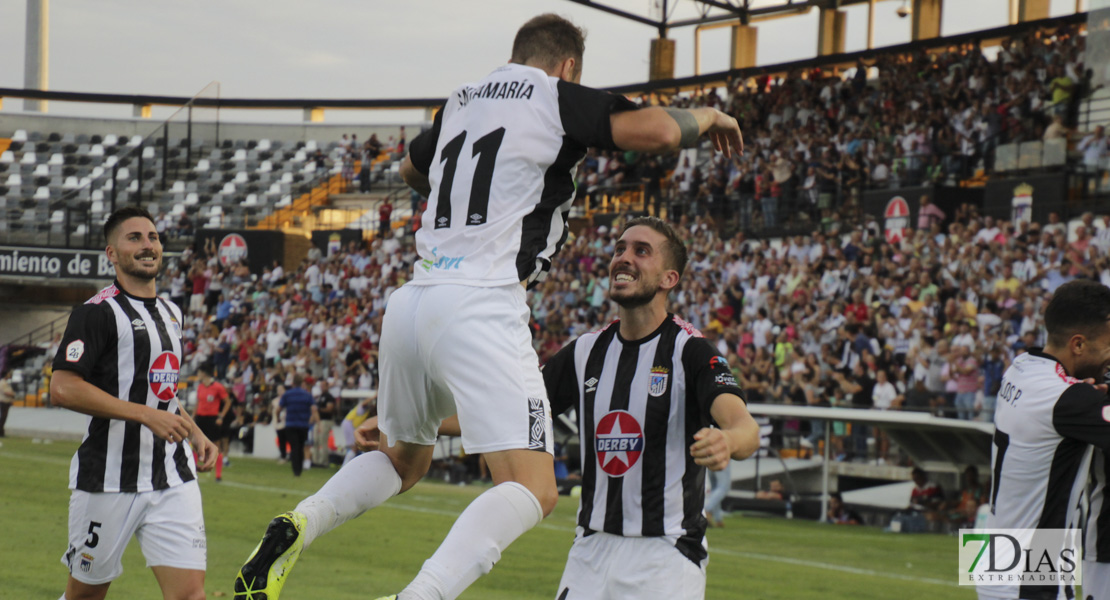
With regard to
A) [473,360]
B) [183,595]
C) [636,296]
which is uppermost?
[636,296]

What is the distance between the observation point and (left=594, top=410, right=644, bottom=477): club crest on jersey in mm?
4852

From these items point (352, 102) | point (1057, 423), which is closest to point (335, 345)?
point (352, 102)

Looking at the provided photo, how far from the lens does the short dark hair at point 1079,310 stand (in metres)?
5.23

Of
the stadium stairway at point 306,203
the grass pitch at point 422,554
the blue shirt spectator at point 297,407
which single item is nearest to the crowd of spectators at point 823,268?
the blue shirt spectator at point 297,407

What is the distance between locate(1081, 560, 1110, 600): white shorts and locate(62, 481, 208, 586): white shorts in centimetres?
412

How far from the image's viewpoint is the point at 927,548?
13.9 metres

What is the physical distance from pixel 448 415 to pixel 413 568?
701 cm

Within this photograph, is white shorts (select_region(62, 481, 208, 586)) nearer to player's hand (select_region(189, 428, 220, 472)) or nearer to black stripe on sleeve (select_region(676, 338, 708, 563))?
player's hand (select_region(189, 428, 220, 472))

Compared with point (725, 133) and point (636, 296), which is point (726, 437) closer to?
point (636, 296)

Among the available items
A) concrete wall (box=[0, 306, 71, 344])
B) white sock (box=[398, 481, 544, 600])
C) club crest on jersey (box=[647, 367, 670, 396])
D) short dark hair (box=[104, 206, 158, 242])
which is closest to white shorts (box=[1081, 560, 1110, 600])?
club crest on jersey (box=[647, 367, 670, 396])

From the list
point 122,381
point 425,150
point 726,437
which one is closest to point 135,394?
point 122,381

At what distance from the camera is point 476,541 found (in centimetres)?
400

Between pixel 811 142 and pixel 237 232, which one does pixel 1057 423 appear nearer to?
pixel 811 142

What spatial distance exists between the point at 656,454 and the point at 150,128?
42.0 m
